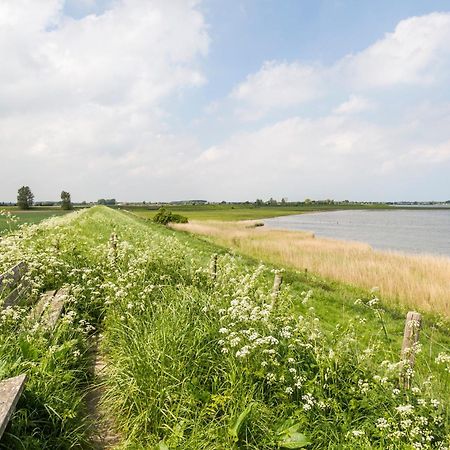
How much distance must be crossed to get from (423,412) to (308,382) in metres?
1.28

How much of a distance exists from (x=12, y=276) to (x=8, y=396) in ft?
13.2

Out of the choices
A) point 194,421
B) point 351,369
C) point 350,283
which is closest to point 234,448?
point 194,421

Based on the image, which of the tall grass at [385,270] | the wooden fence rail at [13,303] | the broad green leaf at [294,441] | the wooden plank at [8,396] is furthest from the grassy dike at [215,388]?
the tall grass at [385,270]

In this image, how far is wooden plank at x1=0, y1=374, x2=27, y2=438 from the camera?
10.3ft

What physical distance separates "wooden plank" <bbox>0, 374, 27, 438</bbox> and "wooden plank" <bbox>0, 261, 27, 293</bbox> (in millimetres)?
2967

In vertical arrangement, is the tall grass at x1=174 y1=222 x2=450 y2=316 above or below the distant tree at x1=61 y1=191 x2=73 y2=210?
below

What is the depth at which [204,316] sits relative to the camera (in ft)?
19.1

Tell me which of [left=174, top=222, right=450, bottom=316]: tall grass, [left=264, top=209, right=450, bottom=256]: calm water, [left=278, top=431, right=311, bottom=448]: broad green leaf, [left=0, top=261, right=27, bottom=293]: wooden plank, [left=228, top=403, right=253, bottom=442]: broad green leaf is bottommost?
[left=264, top=209, right=450, bottom=256]: calm water

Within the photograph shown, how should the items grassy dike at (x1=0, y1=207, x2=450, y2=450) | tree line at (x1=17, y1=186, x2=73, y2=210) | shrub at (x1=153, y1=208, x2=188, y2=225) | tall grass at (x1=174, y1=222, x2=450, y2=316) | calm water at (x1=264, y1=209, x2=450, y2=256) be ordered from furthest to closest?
tree line at (x1=17, y1=186, x2=73, y2=210) → shrub at (x1=153, y1=208, x2=188, y2=225) → calm water at (x1=264, y1=209, x2=450, y2=256) → tall grass at (x1=174, y1=222, x2=450, y2=316) → grassy dike at (x1=0, y1=207, x2=450, y2=450)

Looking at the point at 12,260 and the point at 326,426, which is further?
the point at 12,260

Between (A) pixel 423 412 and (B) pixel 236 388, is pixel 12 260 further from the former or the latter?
(A) pixel 423 412

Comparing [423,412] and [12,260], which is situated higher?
[12,260]

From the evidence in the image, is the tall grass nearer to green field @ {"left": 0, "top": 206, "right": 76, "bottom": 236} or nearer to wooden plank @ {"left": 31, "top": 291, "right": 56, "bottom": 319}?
wooden plank @ {"left": 31, "top": 291, "right": 56, "bottom": 319}

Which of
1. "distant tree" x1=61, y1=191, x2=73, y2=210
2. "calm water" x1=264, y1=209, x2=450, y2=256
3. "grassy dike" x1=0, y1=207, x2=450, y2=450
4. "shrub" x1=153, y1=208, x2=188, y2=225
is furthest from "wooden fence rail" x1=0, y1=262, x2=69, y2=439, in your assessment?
"distant tree" x1=61, y1=191, x2=73, y2=210
